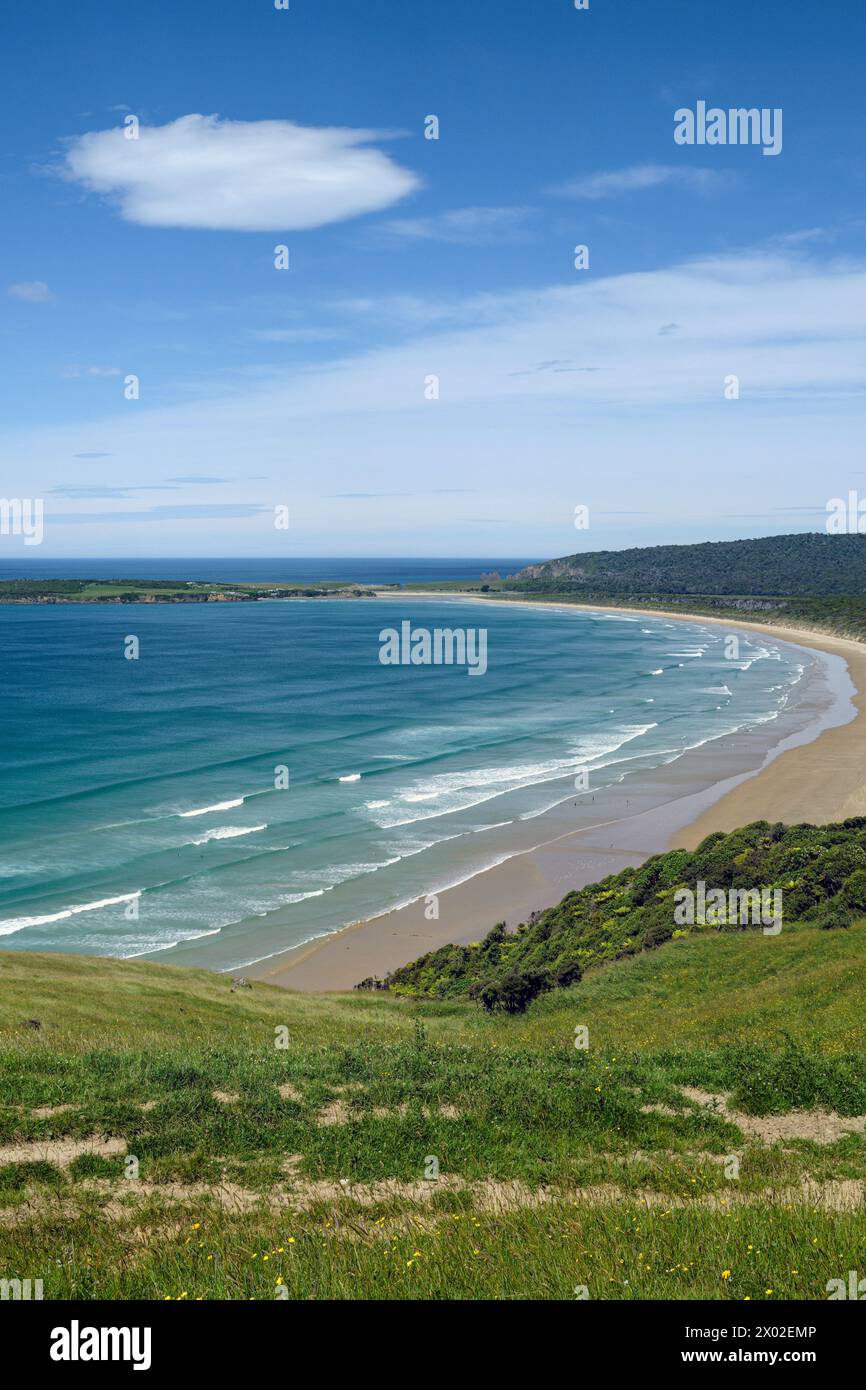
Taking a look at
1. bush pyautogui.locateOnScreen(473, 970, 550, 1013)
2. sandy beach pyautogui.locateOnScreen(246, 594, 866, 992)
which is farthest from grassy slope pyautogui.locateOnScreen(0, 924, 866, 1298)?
sandy beach pyautogui.locateOnScreen(246, 594, 866, 992)

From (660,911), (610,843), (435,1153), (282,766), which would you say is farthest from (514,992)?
(282,766)

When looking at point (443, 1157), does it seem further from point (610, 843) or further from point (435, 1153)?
point (610, 843)

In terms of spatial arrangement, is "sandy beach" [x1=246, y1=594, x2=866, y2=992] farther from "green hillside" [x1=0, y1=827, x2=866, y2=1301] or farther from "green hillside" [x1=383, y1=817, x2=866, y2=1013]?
"green hillside" [x1=0, y1=827, x2=866, y2=1301]

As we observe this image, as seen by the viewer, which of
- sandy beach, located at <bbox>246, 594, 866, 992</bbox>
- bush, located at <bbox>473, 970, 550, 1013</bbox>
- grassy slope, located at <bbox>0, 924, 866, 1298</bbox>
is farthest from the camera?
sandy beach, located at <bbox>246, 594, 866, 992</bbox>

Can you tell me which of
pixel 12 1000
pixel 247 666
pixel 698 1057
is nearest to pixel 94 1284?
pixel 698 1057

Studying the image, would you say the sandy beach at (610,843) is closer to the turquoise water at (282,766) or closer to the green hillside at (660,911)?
the turquoise water at (282,766)
